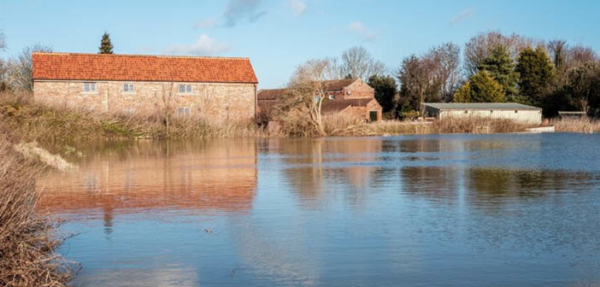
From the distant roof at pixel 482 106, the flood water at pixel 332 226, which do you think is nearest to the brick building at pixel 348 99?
the distant roof at pixel 482 106

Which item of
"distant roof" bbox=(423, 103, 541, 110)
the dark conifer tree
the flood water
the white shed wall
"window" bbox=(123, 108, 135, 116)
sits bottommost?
the flood water

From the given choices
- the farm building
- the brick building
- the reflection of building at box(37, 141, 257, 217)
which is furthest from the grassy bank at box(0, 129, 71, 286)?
the farm building

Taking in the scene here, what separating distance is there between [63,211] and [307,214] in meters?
5.09

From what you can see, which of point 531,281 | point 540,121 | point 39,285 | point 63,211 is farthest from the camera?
point 540,121

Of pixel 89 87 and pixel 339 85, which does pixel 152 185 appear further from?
pixel 339 85

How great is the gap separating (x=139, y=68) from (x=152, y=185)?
129ft

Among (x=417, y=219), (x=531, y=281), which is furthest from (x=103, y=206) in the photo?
(x=531, y=281)

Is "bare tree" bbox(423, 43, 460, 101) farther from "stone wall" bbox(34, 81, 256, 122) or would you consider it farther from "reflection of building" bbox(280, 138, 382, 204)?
"reflection of building" bbox(280, 138, 382, 204)

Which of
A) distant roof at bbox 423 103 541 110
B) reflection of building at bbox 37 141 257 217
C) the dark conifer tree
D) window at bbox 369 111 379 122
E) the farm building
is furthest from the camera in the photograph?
the dark conifer tree

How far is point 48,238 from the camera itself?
360 inches

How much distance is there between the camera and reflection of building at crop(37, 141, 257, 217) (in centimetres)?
1512

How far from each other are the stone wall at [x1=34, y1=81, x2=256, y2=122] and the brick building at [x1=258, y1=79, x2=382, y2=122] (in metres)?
3.69

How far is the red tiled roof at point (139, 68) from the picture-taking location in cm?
5381

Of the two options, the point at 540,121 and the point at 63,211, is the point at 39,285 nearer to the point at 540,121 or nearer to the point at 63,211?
the point at 63,211
